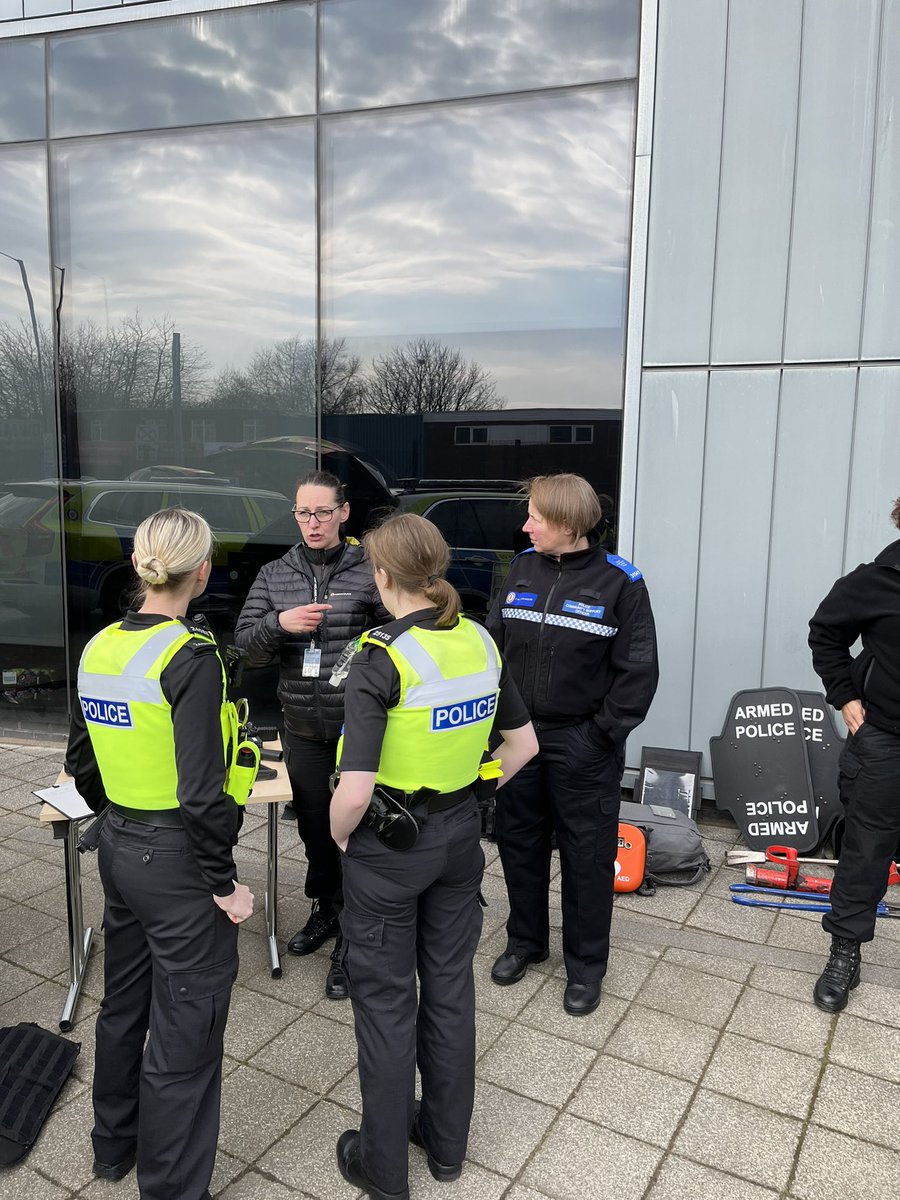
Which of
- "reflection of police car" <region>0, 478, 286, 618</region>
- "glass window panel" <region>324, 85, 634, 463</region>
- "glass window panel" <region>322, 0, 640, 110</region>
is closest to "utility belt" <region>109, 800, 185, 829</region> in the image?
"glass window panel" <region>324, 85, 634, 463</region>

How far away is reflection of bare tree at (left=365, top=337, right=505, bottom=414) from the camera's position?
5.79m

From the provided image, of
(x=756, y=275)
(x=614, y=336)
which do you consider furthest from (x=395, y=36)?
(x=756, y=275)

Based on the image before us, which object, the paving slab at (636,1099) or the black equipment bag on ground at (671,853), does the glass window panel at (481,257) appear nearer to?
the black equipment bag on ground at (671,853)

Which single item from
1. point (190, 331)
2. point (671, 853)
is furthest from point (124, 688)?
point (190, 331)

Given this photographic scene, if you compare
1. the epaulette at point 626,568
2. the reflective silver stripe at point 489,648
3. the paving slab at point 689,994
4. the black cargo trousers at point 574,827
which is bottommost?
the paving slab at point 689,994

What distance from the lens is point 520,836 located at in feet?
11.8

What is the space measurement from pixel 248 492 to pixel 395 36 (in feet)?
10.0

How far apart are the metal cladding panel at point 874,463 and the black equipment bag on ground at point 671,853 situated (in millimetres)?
1747

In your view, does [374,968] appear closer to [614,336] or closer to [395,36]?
[614,336]

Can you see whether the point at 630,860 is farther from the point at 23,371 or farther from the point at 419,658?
the point at 23,371

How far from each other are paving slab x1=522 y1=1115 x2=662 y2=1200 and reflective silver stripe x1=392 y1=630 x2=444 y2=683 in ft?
4.98

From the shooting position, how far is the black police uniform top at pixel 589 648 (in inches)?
132

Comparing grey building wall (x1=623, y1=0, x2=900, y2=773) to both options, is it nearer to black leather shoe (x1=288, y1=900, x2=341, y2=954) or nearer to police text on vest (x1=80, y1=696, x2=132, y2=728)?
black leather shoe (x1=288, y1=900, x2=341, y2=954)

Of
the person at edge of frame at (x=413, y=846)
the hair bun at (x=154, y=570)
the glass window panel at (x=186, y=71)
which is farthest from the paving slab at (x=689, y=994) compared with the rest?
the glass window panel at (x=186, y=71)
